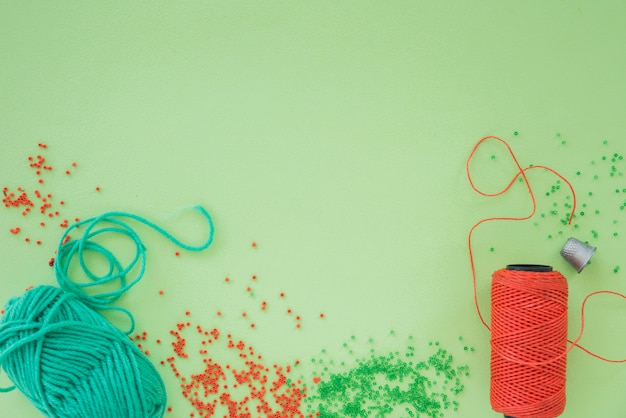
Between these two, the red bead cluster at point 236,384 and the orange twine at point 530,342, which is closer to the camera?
the orange twine at point 530,342

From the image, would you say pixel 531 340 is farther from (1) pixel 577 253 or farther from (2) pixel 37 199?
(2) pixel 37 199

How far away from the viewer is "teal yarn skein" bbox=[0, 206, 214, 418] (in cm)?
137

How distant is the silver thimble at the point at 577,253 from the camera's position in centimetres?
154

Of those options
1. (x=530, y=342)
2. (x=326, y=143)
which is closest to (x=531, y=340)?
(x=530, y=342)

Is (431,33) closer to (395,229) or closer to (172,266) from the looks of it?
(395,229)

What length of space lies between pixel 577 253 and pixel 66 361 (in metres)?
1.38

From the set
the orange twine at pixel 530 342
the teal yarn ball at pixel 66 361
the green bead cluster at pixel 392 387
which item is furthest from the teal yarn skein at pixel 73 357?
the orange twine at pixel 530 342

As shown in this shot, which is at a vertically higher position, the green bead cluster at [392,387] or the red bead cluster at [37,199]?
the red bead cluster at [37,199]

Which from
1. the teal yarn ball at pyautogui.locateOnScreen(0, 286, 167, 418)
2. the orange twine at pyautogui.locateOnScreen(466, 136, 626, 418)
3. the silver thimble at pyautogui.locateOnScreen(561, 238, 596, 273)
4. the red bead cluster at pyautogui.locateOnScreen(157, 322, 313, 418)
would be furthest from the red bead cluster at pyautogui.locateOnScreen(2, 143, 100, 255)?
the silver thimble at pyautogui.locateOnScreen(561, 238, 596, 273)

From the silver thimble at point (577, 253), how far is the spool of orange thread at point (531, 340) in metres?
0.12

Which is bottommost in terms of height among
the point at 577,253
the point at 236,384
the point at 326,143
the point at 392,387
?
the point at 392,387

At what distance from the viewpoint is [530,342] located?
1.42 metres

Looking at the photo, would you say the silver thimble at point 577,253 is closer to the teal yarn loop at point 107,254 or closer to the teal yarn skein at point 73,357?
the teal yarn loop at point 107,254

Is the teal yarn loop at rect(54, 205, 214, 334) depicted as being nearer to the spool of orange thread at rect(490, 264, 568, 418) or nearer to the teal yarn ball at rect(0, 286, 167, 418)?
the teal yarn ball at rect(0, 286, 167, 418)
